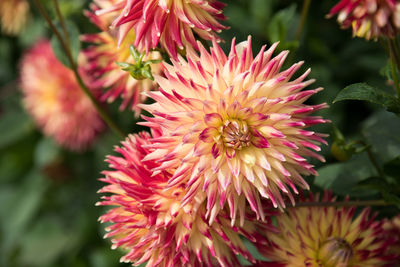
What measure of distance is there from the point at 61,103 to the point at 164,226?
98 cm

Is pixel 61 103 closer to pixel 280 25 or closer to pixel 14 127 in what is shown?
pixel 14 127

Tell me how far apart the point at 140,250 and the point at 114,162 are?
0.15 meters

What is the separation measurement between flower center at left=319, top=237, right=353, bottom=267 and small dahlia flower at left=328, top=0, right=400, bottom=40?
35 cm

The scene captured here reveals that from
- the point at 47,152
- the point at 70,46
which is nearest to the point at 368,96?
the point at 70,46

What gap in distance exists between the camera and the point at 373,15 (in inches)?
23.7

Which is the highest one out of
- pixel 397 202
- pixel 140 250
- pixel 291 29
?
pixel 291 29

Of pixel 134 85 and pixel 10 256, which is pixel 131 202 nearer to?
pixel 134 85

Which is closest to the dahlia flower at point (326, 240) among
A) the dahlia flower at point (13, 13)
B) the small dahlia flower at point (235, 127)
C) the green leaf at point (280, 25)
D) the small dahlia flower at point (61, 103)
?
the small dahlia flower at point (235, 127)

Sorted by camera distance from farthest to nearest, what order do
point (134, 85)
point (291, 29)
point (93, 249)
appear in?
point (93, 249) → point (291, 29) → point (134, 85)

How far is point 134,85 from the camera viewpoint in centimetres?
92

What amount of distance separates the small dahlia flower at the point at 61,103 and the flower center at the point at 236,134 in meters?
0.97

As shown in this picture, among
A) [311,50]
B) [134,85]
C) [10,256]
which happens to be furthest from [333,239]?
[10,256]

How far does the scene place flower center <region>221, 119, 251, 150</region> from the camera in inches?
27.2

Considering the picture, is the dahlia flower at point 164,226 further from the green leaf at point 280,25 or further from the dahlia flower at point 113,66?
the green leaf at point 280,25
